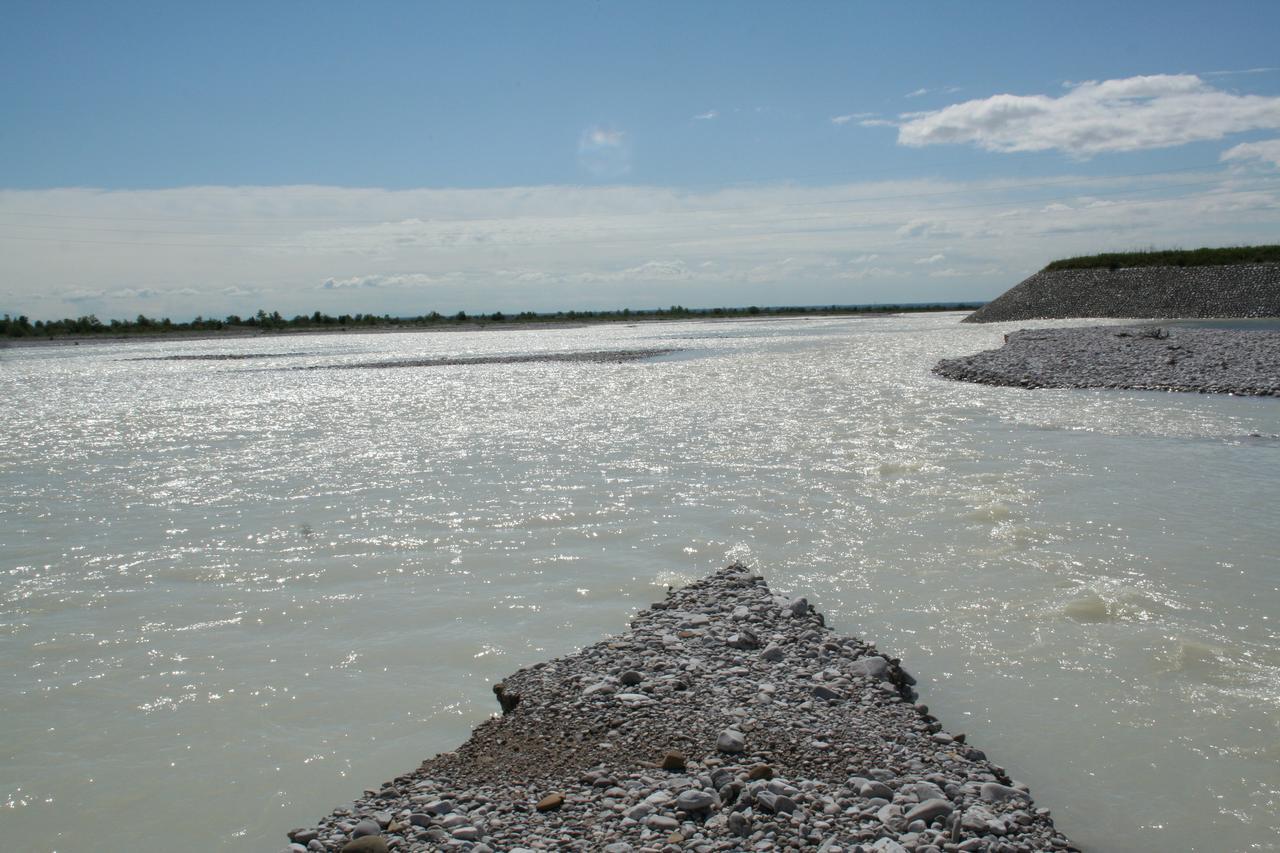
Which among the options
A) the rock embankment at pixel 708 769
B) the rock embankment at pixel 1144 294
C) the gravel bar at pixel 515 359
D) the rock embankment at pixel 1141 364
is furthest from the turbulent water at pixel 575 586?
the rock embankment at pixel 1144 294

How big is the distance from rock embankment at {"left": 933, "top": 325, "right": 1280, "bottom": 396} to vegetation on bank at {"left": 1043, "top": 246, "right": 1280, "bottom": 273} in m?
38.2

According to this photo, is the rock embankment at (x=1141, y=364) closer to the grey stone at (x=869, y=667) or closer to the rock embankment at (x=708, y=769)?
the grey stone at (x=869, y=667)

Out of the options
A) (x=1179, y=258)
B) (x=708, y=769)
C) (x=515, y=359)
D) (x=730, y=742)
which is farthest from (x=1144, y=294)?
(x=708, y=769)

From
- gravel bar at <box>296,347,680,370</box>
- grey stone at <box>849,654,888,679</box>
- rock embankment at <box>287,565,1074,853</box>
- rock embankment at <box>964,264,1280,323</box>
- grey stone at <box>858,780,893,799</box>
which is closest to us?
rock embankment at <box>287,565,1074,853</box>

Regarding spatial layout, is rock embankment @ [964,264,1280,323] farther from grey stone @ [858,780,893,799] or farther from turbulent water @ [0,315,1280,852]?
grey stone @ [858,780,893,799]

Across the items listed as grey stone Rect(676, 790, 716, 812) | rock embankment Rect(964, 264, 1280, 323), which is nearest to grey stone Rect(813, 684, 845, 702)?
grey stone Rect(676, 790, 716, 812)

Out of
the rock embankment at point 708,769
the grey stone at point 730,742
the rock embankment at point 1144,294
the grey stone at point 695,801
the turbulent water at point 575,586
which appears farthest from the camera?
the rock embankment at point 1144,294

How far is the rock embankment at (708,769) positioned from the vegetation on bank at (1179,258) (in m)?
72.6

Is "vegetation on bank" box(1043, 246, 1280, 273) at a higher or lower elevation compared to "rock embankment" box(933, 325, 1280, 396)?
higher

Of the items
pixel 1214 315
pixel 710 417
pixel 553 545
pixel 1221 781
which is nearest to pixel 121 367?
pixel 710 417

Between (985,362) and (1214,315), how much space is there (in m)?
40.2

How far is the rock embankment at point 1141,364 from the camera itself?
918 inches

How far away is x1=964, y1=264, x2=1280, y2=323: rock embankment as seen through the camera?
60.6 metres

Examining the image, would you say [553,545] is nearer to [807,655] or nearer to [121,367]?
[807,655]
